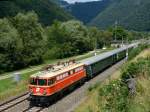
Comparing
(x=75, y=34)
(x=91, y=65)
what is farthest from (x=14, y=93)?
(x=75, y=34)

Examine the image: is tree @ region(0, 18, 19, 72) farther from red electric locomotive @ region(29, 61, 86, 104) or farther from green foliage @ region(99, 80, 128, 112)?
green foliage @ region(99, 80, 128, 112)

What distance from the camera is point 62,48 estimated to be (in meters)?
94.6

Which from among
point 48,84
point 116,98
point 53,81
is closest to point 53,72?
point 53,81

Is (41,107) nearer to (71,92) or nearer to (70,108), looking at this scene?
(70,108)

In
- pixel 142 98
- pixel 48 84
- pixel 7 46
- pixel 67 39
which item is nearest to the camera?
pixel 142 98

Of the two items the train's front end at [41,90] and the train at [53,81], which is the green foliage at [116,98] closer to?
the train's front end at [41,90]

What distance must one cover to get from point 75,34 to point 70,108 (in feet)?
234

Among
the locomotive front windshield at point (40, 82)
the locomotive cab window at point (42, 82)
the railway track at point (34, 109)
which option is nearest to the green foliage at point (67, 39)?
the locomotive front windshield at point (40, 82)

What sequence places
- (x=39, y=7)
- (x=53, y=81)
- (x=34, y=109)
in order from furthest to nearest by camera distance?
(x=39, y=7), (x=53, y=81), (x=34, y=109)

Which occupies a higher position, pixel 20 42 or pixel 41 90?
pixel 20 42

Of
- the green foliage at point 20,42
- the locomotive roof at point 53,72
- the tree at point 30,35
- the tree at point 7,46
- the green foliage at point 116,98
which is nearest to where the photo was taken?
the green foliage at point 116,98

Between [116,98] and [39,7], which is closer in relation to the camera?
[116,98]

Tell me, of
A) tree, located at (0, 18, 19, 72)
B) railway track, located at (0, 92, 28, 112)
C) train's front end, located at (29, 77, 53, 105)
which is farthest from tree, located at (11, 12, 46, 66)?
train's front end, located at (29, 77, 53, 105)

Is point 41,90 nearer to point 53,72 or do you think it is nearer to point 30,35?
point 53,72
